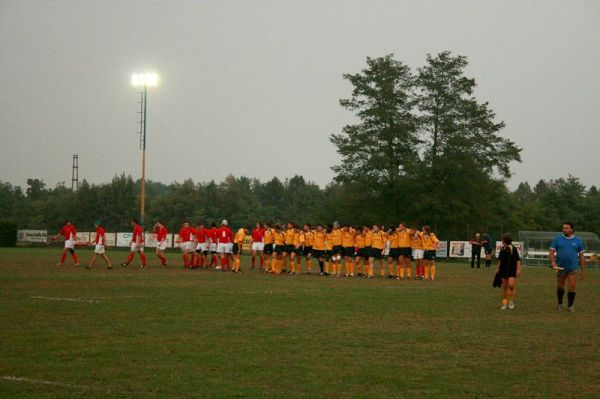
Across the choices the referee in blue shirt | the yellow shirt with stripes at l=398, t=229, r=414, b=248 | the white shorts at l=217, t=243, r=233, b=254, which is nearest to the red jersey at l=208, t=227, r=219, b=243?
the white shorts at l=217, t=243, r=233, b=254

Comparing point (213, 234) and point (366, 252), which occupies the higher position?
point (213, 234)

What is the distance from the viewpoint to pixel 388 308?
1780 cm

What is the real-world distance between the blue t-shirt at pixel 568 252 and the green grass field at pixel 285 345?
1165mm

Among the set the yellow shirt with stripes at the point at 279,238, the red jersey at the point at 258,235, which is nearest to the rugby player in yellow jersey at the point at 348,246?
the yellow shirt with stripes at the point at 279,238

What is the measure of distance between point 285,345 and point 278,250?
2192 centimetres

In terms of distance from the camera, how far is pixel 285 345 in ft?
38.4

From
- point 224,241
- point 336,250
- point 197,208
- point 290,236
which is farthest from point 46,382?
point 197,208

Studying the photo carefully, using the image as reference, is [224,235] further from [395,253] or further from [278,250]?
[395,253]

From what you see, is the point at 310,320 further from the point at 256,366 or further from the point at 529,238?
the point at 529,238

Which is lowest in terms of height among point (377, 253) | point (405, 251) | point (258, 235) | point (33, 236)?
point (33, 236)

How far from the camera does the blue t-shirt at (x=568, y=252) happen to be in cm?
1858

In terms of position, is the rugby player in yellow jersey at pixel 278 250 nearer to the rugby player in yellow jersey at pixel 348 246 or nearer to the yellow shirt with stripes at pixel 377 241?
the rugby player in yellow jersey at pixel 348 246

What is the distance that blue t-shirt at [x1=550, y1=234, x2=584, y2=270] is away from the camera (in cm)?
1858

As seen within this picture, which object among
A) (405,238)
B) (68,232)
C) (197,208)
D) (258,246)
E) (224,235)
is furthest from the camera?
(197,208)
